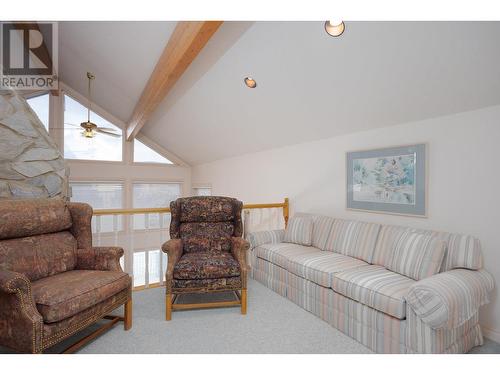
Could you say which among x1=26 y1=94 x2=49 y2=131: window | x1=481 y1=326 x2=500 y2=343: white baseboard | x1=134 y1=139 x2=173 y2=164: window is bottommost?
x1=481 y1=326 x2=500 y2=343: white baseboard

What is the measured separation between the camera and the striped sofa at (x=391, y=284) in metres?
1.60

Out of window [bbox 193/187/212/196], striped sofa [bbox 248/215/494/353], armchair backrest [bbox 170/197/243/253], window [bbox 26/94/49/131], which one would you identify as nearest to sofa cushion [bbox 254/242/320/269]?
striped sofa [bbox 248/215/494/353]

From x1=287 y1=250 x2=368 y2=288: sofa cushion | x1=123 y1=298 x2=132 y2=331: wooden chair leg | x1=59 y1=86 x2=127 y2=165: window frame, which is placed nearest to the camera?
x1=123 y1=298 x2=132 y2=331: wooden chair leg

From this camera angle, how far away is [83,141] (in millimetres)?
6320

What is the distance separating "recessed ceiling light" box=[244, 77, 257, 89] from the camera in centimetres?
305

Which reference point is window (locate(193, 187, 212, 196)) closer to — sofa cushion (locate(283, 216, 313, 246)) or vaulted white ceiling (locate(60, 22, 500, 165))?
vaulted white ceiling (locate(60, 22, 500, 165))

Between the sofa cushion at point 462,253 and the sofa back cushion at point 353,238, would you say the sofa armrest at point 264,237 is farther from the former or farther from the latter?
the sofa cushion at point 462,253

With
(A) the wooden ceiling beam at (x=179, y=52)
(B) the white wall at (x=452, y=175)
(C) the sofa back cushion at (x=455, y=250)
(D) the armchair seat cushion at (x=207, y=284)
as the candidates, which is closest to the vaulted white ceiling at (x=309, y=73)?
(B) the white wall at (x=452, y=175)

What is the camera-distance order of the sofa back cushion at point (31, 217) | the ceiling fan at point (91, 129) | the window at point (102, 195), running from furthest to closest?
the window at point (102, 195) < the ceiling fan at point (91, 129) < the sofa back cushion at point (31, 217)

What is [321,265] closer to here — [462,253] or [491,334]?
[462,253]

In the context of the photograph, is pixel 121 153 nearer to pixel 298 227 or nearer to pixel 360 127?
pixel 298 227

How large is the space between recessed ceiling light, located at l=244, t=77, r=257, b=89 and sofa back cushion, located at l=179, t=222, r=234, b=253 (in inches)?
64.8
